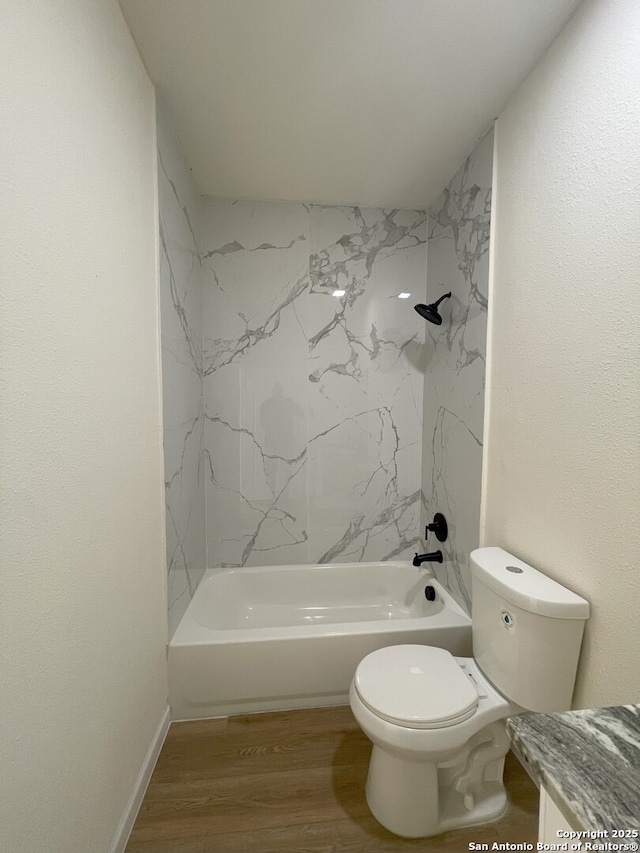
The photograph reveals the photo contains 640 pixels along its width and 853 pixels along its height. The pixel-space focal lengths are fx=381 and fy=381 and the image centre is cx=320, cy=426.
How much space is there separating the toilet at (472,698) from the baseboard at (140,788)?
747 millimetres

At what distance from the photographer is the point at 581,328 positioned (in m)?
1.09

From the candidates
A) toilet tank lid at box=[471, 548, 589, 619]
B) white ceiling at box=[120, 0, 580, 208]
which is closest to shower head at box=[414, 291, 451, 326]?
white ceiling at box=[120, 0, 580, 208]

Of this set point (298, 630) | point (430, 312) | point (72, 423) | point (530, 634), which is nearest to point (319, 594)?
point (298, 630)

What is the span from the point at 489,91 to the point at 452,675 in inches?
81.8

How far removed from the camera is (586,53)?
1068mm

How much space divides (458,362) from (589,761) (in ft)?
5.29

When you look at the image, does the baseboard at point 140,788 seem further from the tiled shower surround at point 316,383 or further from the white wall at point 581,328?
the white wall at point 581,328

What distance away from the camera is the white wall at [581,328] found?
0.94 meters

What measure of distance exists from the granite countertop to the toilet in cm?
51

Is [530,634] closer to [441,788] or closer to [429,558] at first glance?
[441,788]

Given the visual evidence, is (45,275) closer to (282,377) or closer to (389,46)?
(389,46)

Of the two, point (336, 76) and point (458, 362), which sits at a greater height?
point (336, 76)

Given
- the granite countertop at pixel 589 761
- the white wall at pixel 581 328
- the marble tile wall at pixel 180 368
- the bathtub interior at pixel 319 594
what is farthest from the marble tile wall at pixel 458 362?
the marble tile wall at pixel 180 368

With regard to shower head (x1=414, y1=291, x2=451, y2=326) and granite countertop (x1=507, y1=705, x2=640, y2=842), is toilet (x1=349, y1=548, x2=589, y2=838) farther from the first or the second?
shower head (x1=414, y1=291, x2=451, y2=326)
